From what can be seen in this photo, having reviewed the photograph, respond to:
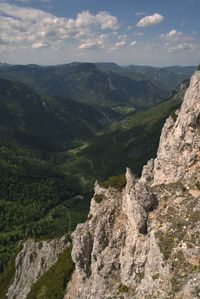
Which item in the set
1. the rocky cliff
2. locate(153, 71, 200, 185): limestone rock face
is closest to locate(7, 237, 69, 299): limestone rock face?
the rocky cliff

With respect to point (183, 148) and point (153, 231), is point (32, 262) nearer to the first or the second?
point (183, 148)

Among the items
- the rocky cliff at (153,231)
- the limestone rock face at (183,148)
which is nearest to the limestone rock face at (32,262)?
the rocky cliff at (153,231)

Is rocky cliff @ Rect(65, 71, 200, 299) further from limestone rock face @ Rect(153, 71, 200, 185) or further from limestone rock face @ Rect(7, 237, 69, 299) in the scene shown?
limestone rock face @ Rect(7, 237, 69, 299)

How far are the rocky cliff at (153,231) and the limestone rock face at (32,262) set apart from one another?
37.7 m

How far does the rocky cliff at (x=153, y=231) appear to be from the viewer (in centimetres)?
4962

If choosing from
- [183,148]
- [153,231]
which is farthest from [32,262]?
[153,231]

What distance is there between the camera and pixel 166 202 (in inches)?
2344

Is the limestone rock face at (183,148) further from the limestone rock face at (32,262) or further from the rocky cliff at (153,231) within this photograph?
the limestone rock face at (32,262)

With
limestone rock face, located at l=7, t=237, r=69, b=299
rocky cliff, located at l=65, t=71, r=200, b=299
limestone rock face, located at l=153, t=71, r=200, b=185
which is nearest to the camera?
rocky cliff, located at l=65, t=71, r=200, b=299

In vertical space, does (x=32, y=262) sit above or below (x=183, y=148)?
below

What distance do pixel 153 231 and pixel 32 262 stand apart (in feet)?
299

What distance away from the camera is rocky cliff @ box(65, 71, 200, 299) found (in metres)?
49.6

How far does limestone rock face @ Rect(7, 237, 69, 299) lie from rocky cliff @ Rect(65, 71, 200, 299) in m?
37.7

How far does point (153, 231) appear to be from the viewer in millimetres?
54812
